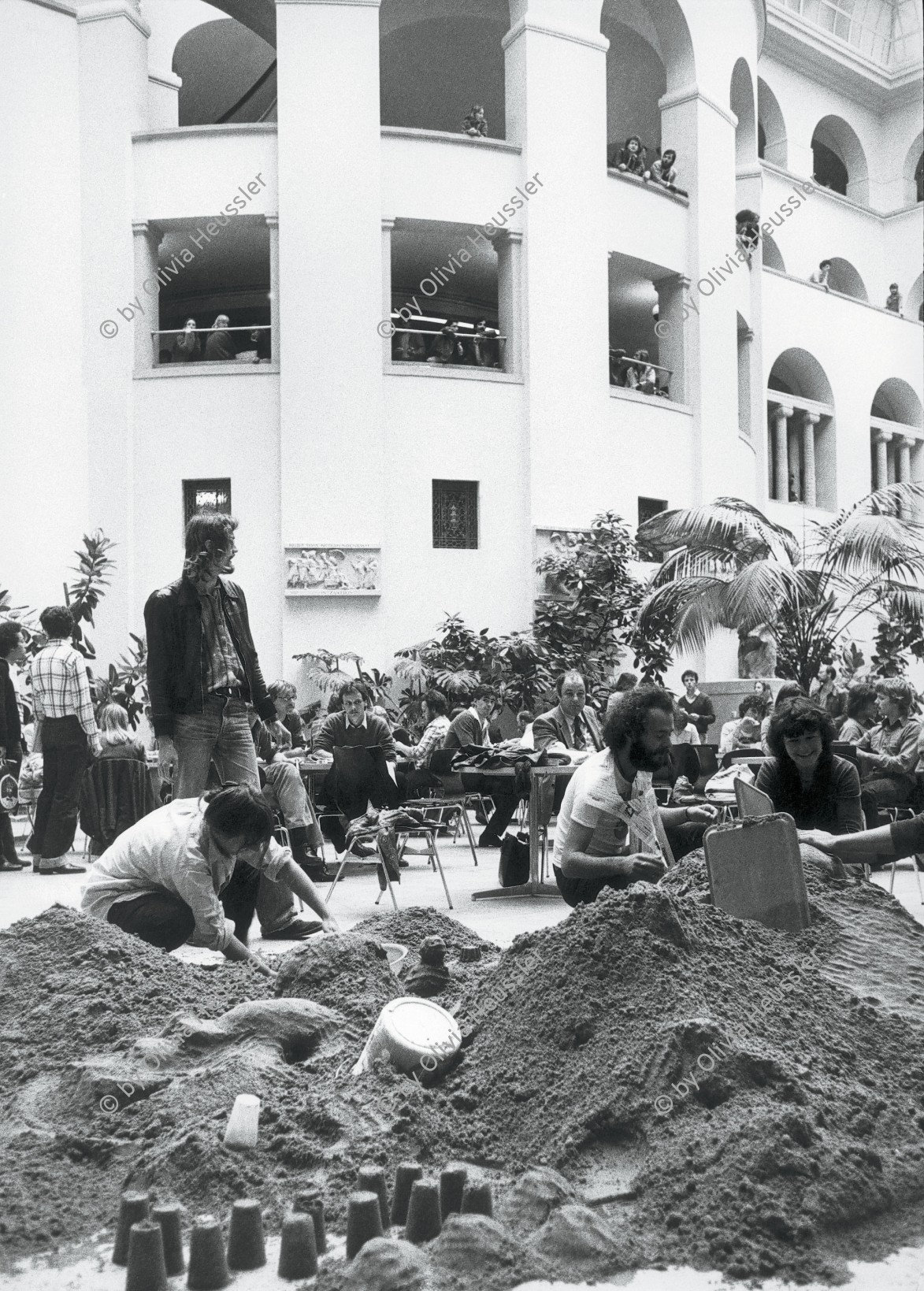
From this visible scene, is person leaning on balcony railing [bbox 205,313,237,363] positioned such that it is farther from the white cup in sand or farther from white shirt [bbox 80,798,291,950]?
the white cup in sand

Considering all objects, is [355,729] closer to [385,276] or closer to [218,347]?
[385,276]

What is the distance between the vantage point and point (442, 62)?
22297mm

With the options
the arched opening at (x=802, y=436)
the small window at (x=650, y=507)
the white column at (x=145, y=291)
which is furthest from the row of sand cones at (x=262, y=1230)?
the arched opening at (x=802, y=436)

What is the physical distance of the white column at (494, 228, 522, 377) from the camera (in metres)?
18.9

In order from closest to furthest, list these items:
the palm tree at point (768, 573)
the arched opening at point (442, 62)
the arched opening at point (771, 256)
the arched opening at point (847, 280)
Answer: the palm tree at point (768, 573) < the arched opening at point (442, 62) < the arched opening at point (771, 256) < the arched opening at point (847, 280)

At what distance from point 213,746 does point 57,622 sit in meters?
3.59

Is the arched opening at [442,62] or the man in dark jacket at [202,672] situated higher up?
the arched opening at [442,62]

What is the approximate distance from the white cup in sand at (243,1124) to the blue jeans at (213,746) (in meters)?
2.49

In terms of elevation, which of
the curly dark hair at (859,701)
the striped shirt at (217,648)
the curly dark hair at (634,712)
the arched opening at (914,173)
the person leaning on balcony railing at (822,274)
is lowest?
the curly dark hair at (859,701)

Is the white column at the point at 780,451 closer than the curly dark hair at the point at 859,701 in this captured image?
No

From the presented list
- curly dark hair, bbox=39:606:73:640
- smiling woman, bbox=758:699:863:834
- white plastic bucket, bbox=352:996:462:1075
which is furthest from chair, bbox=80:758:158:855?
white plastic bucket, bbox=352:996:462:1075

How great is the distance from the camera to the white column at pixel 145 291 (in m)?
18.2

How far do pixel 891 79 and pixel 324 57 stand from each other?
1778 centimetres

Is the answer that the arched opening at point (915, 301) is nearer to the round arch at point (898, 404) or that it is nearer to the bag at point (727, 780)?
the round arch at point (898, 404)
